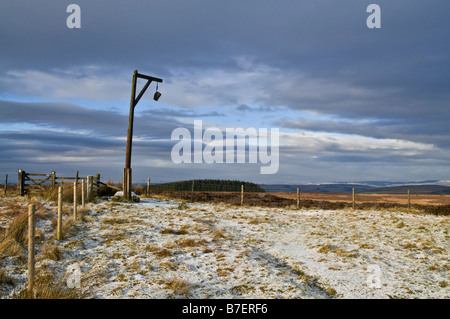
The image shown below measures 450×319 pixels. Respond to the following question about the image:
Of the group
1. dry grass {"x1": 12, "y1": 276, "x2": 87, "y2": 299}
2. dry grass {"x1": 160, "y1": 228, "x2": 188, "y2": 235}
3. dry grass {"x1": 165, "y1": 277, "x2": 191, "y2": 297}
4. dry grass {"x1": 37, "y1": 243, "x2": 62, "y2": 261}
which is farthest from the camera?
dry grass {"x1": 160, "y1": 228, "x2": 188, "y2": 235}

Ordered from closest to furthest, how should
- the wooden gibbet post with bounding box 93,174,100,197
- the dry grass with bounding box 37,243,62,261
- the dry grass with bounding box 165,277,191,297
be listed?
1. the dry grass with bounding box 165,277,191,297
2. the dry grass with bounding box 37,243,62,261
3. the wooden gibbet post with bounding box 93,174,100,197

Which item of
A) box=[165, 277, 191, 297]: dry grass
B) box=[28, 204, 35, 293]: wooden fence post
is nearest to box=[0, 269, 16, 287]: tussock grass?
box=[28, 204, 35, 293]: wooden fence post

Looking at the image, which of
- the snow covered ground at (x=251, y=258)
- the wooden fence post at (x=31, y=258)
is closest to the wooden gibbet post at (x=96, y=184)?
the snow covered ground at (x=251, y=258)

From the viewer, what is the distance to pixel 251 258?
28.9 ft

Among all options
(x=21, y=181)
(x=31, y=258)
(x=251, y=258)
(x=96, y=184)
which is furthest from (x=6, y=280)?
(x=21, y=181)

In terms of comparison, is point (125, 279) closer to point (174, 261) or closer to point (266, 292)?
point (174, 261)

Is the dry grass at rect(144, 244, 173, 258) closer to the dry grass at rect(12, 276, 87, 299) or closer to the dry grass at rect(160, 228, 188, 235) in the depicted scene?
the dry grass at rect(160, 228, 188, 235)

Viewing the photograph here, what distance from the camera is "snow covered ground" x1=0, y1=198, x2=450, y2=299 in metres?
6.89

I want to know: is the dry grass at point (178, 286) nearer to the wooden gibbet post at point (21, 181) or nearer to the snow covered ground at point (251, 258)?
the snow covered ground at point (251, 258)

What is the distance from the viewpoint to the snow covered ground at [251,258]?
271 inches

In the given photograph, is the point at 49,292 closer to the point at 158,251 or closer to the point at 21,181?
the point at 158,251

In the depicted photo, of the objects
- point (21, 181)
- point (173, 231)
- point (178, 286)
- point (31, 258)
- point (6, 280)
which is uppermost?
point (21, 181)

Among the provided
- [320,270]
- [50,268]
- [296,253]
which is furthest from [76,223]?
[320,270]

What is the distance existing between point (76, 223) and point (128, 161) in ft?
21.3
